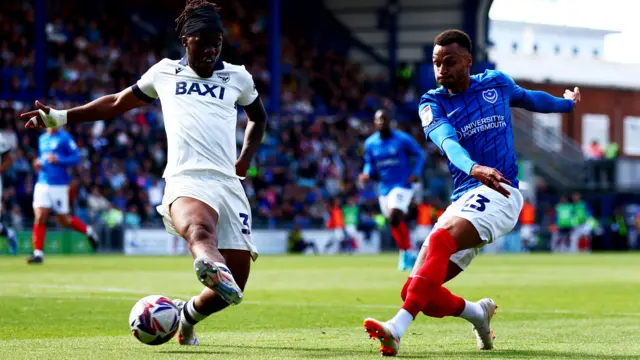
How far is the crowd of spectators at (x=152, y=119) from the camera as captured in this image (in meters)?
29.7

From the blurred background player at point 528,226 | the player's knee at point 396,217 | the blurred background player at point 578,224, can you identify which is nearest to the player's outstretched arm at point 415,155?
the player's knee at point 396,217

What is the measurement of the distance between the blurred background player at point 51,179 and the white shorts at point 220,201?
13110mm

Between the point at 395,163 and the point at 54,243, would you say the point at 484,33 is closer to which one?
the point at 54,243

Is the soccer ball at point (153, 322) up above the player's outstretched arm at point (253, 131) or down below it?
below

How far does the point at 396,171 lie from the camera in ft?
63.4

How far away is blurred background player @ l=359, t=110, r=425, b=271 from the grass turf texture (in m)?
0.70

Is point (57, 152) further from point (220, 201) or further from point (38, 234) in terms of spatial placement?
point (220, 201)

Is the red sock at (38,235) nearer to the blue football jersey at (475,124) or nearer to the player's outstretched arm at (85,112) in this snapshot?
the player's outstretched arm at (85,112)

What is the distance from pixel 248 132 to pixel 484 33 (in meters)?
36.0

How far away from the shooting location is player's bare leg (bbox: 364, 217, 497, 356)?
21.7 feet

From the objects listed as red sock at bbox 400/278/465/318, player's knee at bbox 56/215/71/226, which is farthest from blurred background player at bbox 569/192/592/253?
red sock at bbox 400/278/465/318

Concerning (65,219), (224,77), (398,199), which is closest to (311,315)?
(224,77)

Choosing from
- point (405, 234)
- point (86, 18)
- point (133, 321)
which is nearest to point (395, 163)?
point (405, 234)

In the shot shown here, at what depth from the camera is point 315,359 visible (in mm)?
6691
